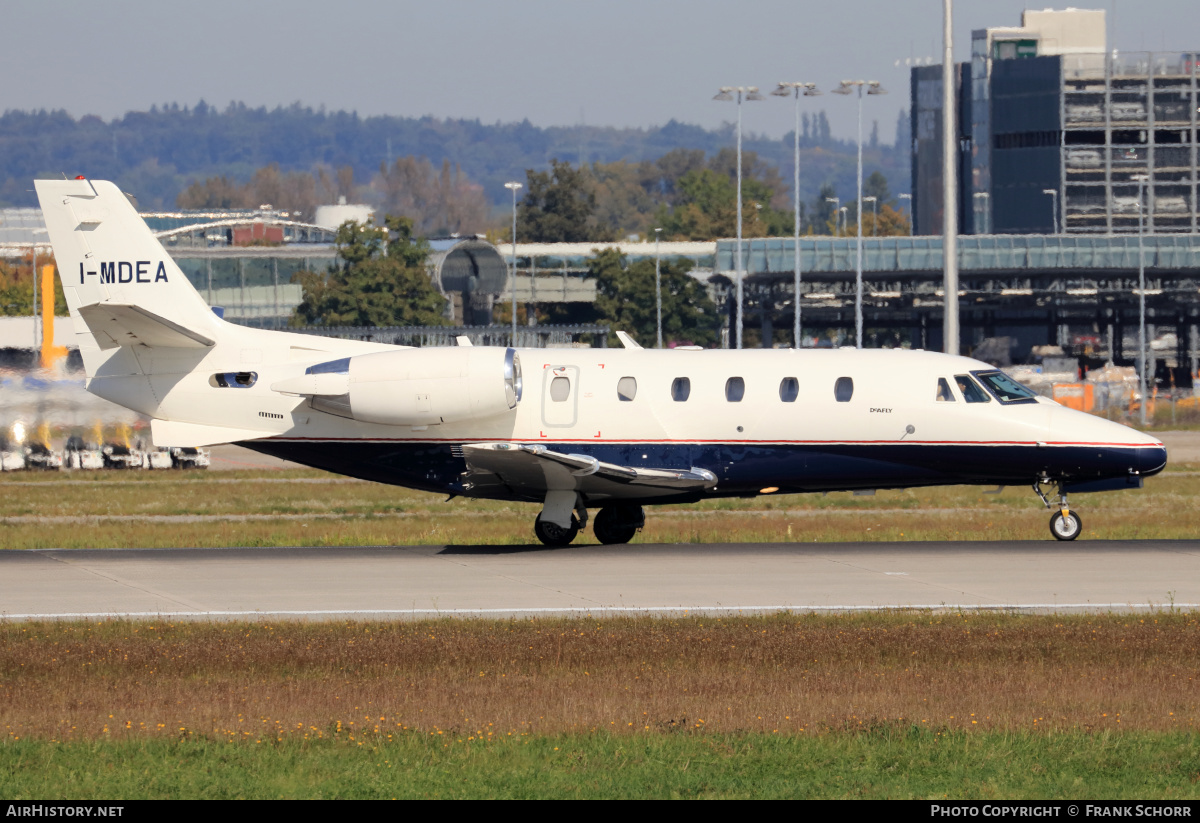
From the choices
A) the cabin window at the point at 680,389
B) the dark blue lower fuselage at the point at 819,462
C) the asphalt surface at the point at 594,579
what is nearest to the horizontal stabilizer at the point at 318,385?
the dark blue lower fuselage at the point at 819,462

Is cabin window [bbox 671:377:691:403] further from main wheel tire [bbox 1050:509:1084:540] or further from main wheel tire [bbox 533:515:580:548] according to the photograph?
main wheel tire [bbox 1050:509:1084:540]

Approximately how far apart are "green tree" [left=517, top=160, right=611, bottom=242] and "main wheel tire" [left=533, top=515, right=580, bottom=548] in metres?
145

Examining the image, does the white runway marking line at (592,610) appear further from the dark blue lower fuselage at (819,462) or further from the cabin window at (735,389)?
the cabin window at (735,389)

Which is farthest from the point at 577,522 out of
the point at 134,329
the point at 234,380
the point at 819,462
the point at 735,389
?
the point at 134,329

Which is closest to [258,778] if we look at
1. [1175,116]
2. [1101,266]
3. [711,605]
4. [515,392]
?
[711,605]

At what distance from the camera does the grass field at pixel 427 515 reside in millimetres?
28188

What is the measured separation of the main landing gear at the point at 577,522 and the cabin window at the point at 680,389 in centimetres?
234

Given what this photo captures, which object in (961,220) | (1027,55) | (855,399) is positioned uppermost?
(1027,55)

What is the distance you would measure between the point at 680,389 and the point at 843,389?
108 inches

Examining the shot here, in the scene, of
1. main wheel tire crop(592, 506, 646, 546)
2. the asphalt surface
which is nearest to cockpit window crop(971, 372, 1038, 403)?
the asphalt surface

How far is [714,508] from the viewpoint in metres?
36.5

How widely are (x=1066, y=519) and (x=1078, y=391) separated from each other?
4854 cm

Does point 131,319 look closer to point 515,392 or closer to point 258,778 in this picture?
point 515,392

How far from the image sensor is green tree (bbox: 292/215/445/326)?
96500 millimetres
